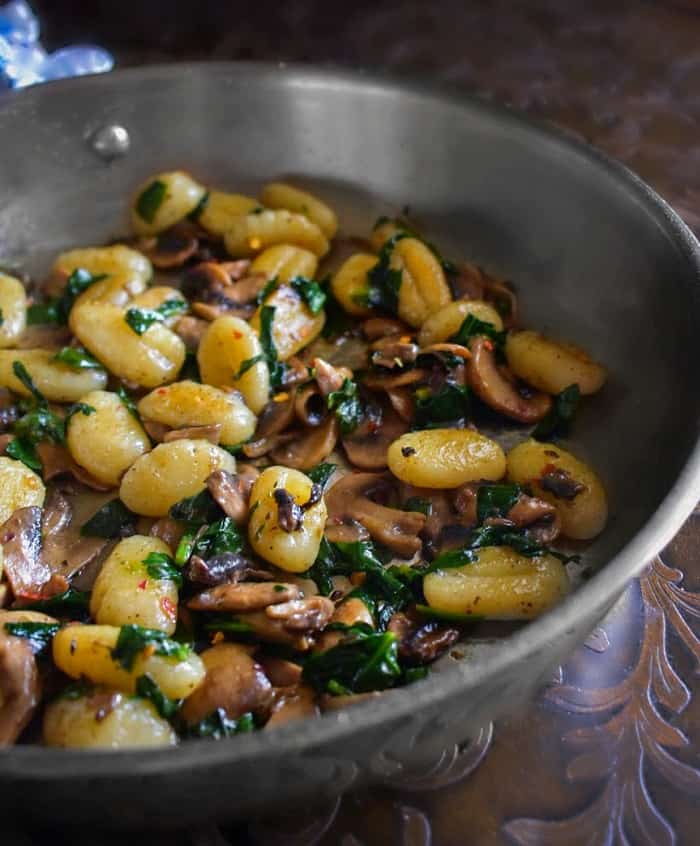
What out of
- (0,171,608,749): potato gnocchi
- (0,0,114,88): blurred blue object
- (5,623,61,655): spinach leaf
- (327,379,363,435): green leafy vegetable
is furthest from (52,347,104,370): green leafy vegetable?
(0,0,114,88): blurred blue object

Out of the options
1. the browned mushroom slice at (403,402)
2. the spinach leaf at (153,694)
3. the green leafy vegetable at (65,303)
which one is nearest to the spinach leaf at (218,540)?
the spinach leaf at (153,694)

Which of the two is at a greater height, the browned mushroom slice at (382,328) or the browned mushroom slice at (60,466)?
the browned mushroom slice at (382,328)

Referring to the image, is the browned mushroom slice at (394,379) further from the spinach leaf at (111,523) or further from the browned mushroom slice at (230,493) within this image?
the spinach leaf at (111,523)

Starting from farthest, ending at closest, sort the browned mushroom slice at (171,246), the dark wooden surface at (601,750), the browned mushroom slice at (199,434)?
1. the browned mushroom slice at (171,246)
2. the browned mushroom slice at (199,434)
3. the dark wooden surface at (601,750)

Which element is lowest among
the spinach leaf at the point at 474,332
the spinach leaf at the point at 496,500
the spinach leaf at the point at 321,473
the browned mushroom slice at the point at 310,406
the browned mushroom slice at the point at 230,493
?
the spinach leaf at the point at 321,473

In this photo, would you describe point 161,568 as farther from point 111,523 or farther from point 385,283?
point 385,283

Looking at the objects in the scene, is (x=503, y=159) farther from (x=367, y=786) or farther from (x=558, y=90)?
(x=367, y=786)

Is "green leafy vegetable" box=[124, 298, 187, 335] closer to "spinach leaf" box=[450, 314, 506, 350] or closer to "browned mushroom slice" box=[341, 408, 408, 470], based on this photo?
"browned mushroom slice" box=[341, 408, 408, 470]
